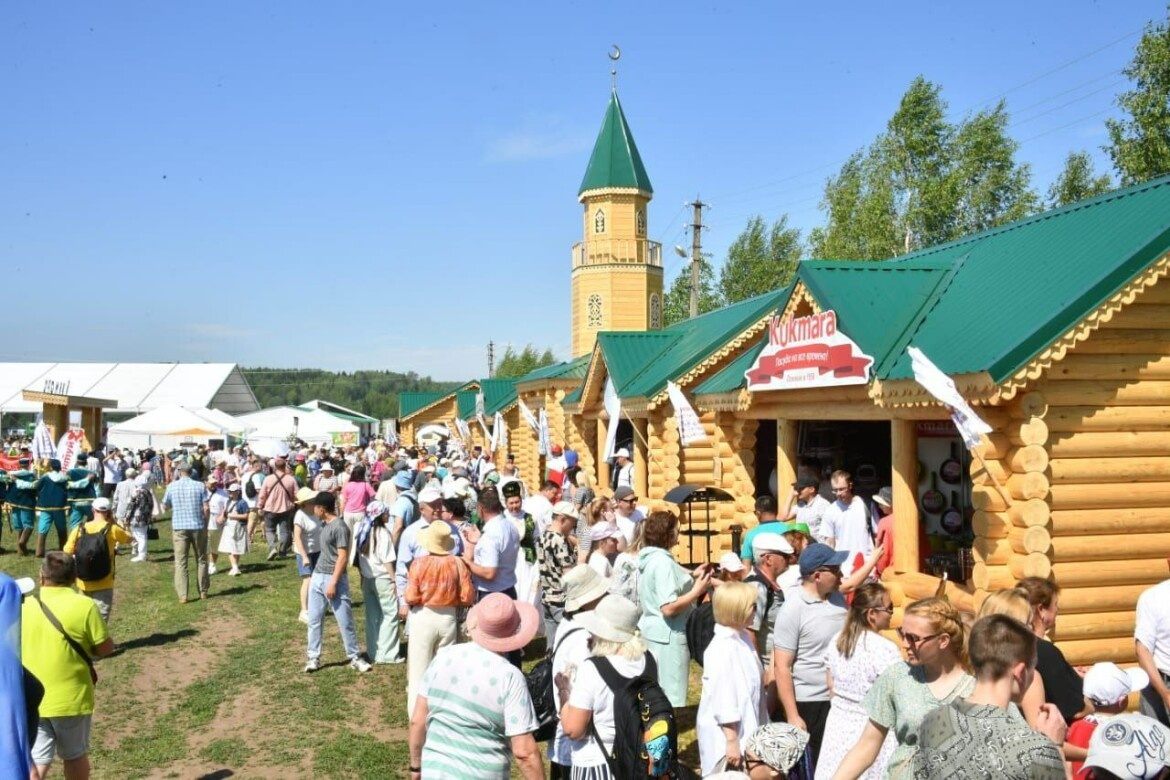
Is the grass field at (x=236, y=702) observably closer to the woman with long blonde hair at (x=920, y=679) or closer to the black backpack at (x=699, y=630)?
the black backpack at (x=699, y=630)

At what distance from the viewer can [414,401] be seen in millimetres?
61750

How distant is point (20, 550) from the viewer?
727 inches

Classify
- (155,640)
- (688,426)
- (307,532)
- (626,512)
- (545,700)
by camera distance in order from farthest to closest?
(688,426) → (155,640) → (307,532) → (626,512) → (545,700)

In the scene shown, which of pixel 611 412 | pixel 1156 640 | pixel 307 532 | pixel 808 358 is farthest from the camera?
pixel 611 412

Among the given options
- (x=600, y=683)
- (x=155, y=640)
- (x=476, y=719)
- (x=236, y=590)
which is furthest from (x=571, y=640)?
(x=236, y=590)

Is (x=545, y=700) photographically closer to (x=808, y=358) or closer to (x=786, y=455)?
(x=808, y=358)

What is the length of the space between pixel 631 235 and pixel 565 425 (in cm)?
1139

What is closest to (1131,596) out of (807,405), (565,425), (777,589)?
(777,589)

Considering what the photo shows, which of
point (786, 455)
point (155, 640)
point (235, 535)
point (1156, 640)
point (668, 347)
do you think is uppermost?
point (668, 347)

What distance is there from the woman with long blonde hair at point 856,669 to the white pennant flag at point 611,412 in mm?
11701

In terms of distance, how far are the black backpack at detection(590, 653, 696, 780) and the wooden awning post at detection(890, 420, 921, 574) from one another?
19.6 feet

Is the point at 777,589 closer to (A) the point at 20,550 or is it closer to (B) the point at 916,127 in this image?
(A) the point at 20,550

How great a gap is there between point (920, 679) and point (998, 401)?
458 centimetres

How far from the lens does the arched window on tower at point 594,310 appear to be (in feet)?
113
